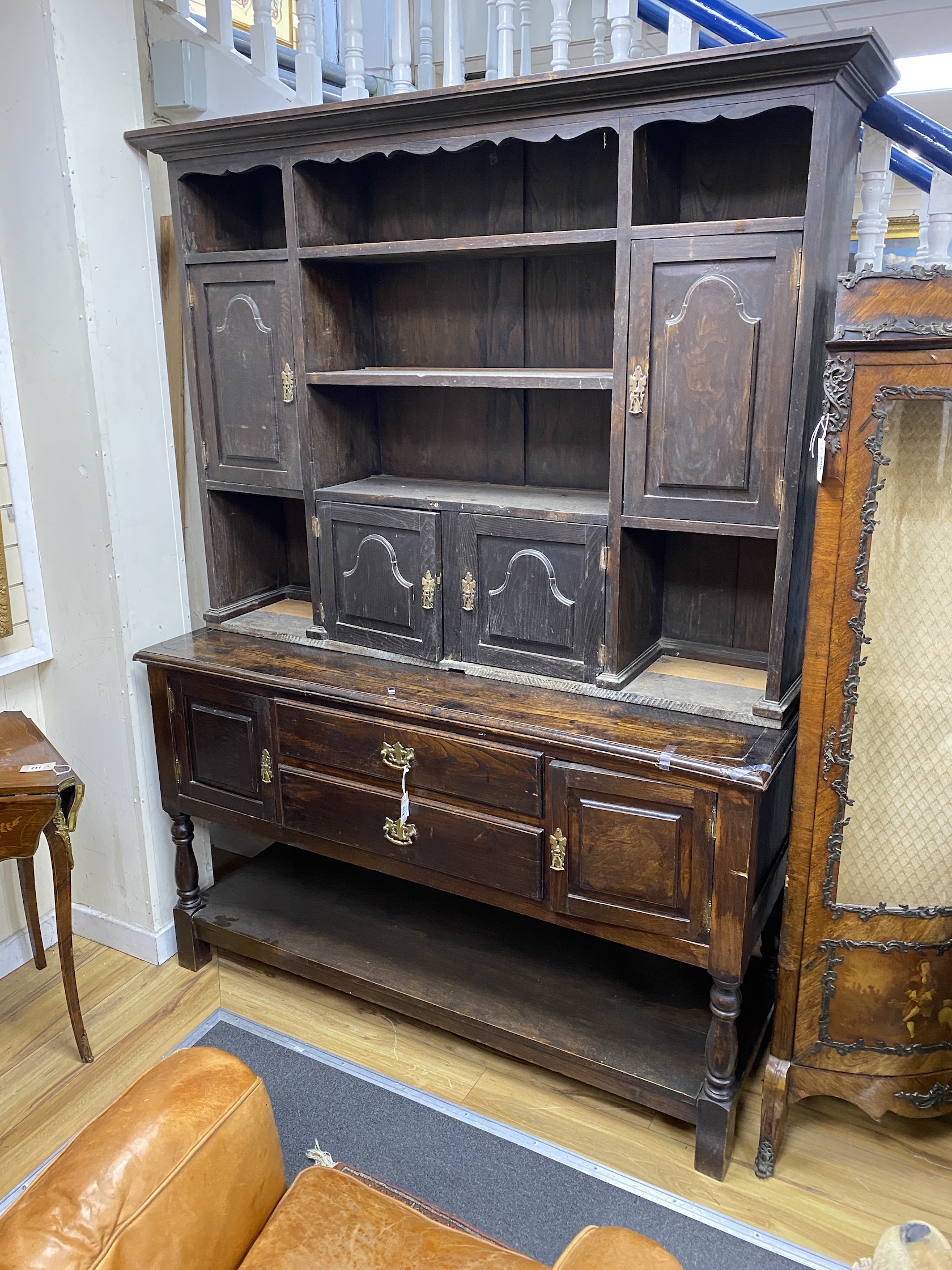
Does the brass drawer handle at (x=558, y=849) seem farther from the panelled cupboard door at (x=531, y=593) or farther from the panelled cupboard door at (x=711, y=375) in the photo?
the panelled cupboard door at (x=711, y=375)

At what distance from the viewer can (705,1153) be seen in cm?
194

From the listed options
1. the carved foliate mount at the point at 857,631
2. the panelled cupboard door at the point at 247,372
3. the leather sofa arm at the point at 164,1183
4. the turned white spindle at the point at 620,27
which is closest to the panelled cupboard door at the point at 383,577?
the panelled cupboard door at the point at 247,372

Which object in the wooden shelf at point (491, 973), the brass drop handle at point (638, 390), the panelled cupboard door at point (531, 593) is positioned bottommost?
the wooden shelf at point (491, 973)

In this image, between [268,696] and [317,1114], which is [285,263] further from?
[317,1114]

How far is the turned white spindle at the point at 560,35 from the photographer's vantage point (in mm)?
1963

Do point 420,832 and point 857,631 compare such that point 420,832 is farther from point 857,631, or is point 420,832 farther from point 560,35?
point 560,35

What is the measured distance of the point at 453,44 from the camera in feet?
7.06

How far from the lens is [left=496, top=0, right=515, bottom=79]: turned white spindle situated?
6.63 ft

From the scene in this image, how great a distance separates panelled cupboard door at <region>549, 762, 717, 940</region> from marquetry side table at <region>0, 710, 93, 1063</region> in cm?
109

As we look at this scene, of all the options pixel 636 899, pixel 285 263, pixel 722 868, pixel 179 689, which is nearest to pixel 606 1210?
pixel 636 899

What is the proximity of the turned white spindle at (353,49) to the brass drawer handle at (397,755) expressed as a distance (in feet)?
4.99

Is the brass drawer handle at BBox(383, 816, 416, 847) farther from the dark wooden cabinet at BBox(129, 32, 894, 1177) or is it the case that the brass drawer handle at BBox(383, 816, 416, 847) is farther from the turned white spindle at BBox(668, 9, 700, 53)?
the turned white spindle at BBox(668, 9, 700, 53)

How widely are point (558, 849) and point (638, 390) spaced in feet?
3.10

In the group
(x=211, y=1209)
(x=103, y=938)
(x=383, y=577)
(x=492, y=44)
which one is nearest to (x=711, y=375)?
(x=383, y=577)
